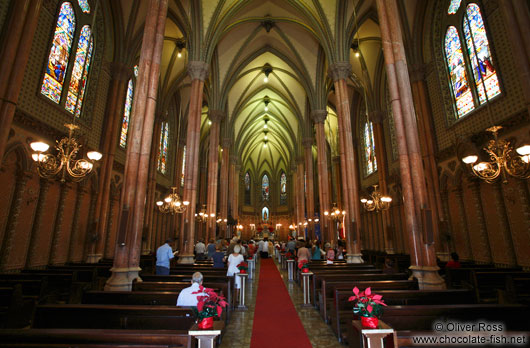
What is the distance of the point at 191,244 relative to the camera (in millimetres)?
10781

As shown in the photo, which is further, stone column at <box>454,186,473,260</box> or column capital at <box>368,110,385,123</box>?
column capital at <box>368,110,385,123</box>

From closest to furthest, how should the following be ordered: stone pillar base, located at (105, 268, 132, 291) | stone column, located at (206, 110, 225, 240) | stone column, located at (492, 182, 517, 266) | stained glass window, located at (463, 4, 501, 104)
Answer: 1. stone pillar base, located at (105, 268, 132, 291)
2. stone column, located at (492, 182, 517, 266)
3. stained glass window, located at (463, 4, 501, 104)
4. stone column, located at (206, 110, 225, 240)

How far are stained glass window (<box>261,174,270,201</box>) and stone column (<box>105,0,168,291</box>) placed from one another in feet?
126

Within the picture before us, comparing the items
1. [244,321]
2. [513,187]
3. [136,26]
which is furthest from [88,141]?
[513,187]

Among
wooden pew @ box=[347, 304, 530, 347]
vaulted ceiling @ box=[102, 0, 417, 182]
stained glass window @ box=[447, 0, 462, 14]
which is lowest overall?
wooden pew @ box=[347, 304, 530, 347]

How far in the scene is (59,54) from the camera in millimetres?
10523

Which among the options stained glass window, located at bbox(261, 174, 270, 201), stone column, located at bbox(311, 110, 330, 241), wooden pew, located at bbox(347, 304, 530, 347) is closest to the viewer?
wooden pew, located at bbox(347, 304, 530, 347)

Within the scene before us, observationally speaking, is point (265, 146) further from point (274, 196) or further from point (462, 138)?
point (462, 138)

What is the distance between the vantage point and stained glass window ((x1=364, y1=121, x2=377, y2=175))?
2059 cm

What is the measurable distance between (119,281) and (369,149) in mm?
19973

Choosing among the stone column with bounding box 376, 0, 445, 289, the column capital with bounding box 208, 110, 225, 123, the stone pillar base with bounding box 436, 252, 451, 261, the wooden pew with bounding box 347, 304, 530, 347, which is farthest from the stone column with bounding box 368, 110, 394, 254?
the wooden pew with bounding box 347, 304, 530, 347

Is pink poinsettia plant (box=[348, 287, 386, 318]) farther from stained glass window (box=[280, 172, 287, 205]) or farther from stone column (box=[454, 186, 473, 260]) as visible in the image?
stained glass window (box=[280, 172, 287, 205])

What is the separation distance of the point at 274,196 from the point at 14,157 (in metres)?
37.8

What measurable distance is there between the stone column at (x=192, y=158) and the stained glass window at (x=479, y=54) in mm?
11700
